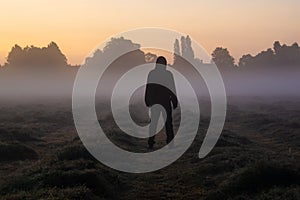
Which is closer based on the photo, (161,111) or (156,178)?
(156,178)

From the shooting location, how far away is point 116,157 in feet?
57.8

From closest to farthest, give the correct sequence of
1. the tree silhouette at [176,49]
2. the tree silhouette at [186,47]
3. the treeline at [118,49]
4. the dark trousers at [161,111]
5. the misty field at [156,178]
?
the misty field at [156,178]
the dark trousers at [161,111]
the treeline at [118,49]
the tree silhouette at [186,47]
the tree silhouette at [176,49]

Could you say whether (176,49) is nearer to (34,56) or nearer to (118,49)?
(118,49)

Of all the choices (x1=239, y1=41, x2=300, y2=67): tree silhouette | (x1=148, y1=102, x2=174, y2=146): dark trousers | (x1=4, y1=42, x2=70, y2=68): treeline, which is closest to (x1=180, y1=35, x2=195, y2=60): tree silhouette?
(x1=239, y1=41, x2=300, y2=67): tree silhouette

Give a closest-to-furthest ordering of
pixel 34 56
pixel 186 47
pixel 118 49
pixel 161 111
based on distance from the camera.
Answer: pixel 161 111, pixel 118 49, pixel 34 56, pixel 186 47

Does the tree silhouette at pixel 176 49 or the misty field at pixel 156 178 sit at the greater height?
the tree silhouette at pixel 176 49

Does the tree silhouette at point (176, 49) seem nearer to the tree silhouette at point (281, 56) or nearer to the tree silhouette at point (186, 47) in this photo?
the tree silhouette at point (186, 47)

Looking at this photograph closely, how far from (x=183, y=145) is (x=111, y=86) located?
139 m

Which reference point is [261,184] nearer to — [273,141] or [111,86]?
[273,141]

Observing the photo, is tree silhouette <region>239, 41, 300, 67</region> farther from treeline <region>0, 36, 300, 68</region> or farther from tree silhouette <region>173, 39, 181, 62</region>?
tree silhouette <region>173, 39, 181, 62</region>

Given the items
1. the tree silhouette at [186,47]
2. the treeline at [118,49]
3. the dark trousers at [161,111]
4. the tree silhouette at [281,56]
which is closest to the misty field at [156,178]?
the dark trousers at [161,111]

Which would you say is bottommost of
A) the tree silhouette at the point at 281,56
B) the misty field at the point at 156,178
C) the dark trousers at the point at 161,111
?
the misty field at the point at 156,178

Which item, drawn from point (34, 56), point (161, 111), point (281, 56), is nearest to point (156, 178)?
point (161, 111)

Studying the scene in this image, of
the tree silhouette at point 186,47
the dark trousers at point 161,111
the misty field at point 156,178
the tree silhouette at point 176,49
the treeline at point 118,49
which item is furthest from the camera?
the tree silhouette at point 176,49
